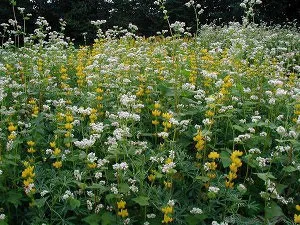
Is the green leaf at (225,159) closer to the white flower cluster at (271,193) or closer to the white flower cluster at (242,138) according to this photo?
the white flower cluster at (242,138)

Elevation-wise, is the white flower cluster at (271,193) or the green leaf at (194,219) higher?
the white flower cluster at (271,193)

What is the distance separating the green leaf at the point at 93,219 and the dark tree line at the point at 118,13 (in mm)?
12415

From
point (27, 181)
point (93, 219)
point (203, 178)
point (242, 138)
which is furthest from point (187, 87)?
point (27, 181)

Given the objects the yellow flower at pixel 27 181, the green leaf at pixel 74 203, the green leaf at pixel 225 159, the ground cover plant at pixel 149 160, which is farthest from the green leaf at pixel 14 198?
the green leaf at pixel 225 159

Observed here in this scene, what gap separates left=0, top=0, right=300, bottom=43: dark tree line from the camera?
14555 millimetres

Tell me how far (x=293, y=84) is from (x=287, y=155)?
1.41 m

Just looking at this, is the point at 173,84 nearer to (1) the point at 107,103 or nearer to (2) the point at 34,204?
(1) the point at 107,103

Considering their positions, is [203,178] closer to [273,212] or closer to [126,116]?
[273,212]

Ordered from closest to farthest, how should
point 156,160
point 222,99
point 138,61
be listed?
point 156,160, point 222,99, point 138,61

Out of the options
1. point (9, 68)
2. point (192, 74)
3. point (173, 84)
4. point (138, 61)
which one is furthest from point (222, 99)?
point (9, 68)

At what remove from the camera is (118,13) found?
50.4 feet

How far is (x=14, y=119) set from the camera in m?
3.30

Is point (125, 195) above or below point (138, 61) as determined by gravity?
below

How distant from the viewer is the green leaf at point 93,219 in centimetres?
230
